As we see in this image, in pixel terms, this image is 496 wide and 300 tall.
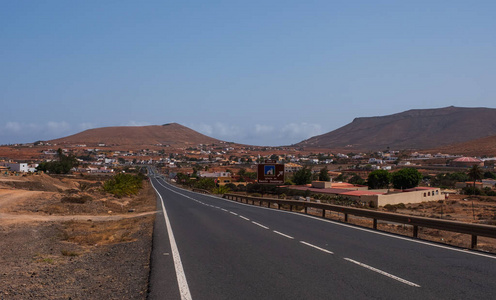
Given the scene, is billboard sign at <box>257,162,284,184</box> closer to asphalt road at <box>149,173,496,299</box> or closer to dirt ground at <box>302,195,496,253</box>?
dirt ground at <box>302,195,496,253</box>

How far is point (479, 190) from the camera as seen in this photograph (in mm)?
78125

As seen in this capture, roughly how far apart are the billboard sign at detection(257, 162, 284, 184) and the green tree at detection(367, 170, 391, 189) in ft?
183

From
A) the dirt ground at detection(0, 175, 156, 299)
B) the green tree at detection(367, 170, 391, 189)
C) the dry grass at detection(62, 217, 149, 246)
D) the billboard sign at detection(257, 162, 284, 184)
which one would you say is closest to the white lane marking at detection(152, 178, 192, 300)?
the dirt ground at detection(0, 175, 156, 299)

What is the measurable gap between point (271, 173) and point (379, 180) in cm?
5672

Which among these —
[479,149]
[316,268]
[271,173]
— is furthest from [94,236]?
[479,149]

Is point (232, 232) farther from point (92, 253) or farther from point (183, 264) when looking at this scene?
point (183, 264)

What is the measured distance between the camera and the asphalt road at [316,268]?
712 cm

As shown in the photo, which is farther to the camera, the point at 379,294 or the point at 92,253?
the point at 92,253

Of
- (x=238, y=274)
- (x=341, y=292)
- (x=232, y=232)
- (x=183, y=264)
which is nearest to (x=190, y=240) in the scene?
(x=232, y=232)

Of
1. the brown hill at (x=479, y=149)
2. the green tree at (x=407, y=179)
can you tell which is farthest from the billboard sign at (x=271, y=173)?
the brown hill at (x=479, y=149)

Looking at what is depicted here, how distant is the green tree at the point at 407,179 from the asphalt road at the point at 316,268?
7796 cm

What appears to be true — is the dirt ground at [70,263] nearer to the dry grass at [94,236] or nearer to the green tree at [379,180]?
the dry grass at [94,236]

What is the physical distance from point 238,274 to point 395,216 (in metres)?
9.52

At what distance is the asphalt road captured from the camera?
7.12 m
